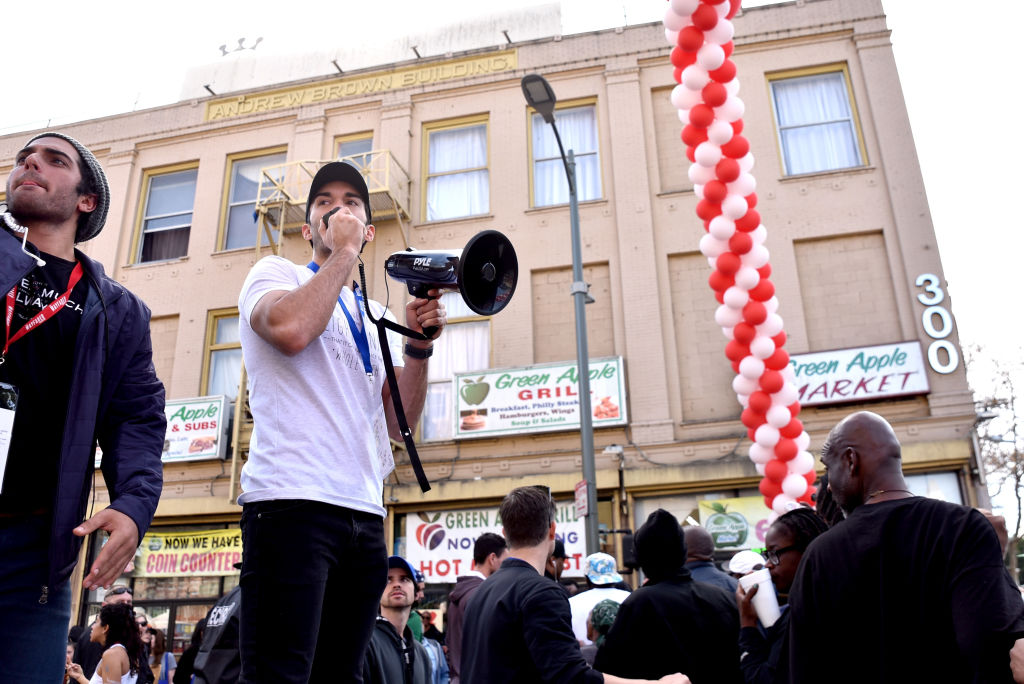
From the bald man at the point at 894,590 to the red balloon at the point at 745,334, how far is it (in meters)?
4.97

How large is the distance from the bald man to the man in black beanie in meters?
1.67

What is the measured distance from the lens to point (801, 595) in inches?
112

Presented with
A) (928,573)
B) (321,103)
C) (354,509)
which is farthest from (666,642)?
(321,103)

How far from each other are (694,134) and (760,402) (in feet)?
9.43

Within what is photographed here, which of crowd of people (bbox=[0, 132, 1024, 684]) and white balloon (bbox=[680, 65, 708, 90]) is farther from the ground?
white balloon (bbox=[680, 65, 708, 90])

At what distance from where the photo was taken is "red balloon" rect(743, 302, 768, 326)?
785cm

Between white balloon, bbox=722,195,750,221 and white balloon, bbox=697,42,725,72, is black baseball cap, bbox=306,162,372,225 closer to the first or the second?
white balloon, bbox=722,195,750,221

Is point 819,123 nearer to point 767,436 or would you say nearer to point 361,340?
point 767,436

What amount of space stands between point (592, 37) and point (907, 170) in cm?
676

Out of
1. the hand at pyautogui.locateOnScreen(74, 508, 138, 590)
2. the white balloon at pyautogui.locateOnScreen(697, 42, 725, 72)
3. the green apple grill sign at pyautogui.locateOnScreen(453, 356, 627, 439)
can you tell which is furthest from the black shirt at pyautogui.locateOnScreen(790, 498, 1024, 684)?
the green apple grill sign at pyautogui.locateOnScreen(453, 356, 627, 439)

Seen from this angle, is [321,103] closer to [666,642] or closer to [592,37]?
[592,37]

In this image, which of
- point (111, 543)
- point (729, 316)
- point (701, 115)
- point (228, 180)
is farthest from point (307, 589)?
point (228, 180)

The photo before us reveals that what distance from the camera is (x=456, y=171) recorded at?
53.6ft

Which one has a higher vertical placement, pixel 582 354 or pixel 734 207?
pixel 734 207
